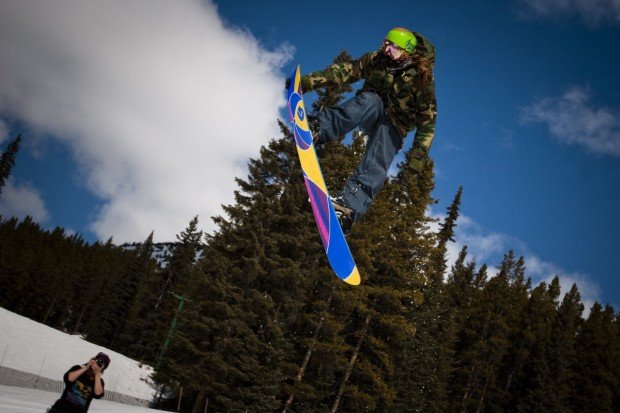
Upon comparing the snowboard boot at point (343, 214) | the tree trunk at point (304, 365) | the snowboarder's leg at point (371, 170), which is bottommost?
the tree trunk at point (304, 365)

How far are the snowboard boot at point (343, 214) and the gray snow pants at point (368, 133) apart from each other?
54 mm

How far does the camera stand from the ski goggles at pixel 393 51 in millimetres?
4980

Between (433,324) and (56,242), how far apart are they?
90.7 meters

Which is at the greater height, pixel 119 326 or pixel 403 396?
pixel 403 396

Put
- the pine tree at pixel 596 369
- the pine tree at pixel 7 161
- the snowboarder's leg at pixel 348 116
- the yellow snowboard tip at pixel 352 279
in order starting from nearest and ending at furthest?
the yellow snowboard tip at pixel 352 279 < the snowboarder's leg at pixel 348 116 < the pine tree at pixel 596 369 < the pine tree at pixel 7 161

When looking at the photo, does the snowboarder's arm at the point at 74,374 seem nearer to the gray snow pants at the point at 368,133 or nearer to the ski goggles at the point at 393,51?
the gray snow pants at the point at 368,133

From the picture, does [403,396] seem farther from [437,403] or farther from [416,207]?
[416,207]

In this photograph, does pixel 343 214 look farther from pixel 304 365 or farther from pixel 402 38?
pixel 304 365

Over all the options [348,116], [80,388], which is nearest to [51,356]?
[80,388]

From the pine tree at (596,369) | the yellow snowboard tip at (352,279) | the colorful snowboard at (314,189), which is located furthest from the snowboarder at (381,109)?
the pine tree at (596,369)

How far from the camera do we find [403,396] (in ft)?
82.1

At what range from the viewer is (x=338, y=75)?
16.4 ft

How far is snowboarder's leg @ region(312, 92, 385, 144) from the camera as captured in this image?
15.7 ft

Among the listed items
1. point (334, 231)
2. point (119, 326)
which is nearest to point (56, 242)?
point (119, 326)
